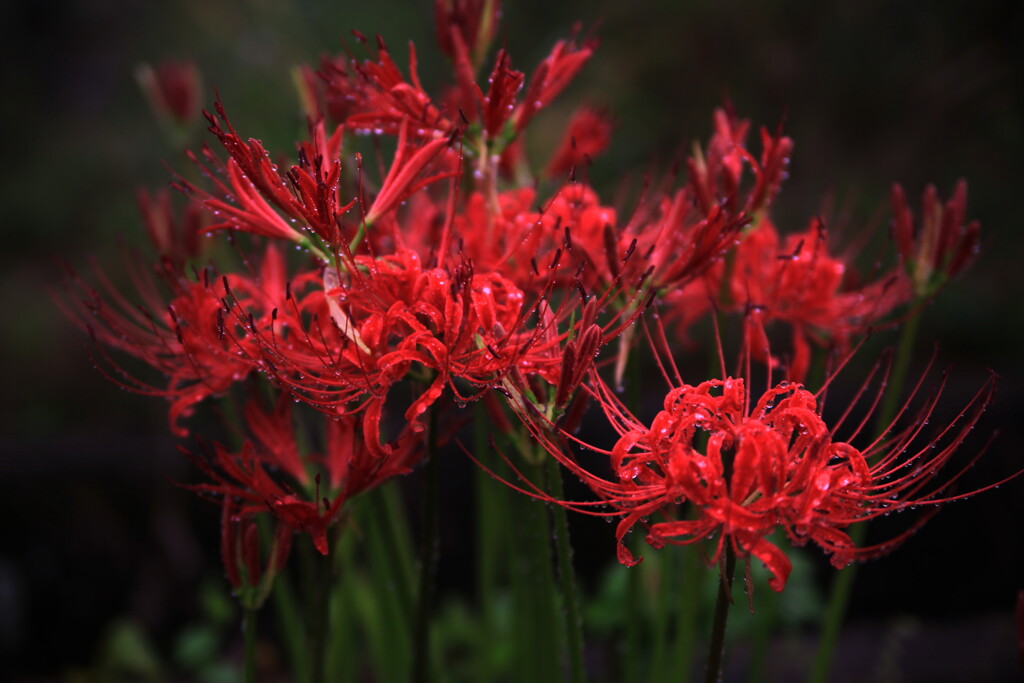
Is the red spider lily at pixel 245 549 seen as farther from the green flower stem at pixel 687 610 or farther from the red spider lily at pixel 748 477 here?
the green flower stem at pixel 687 610

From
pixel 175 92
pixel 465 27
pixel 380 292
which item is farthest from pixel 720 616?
pixel 175 92

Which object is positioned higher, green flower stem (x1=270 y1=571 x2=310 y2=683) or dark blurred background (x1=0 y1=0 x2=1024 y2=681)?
dark blurred background (x1=0 y1=0 x2=1024 y2=681)

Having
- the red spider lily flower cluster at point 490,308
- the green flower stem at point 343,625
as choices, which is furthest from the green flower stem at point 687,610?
the green flower stem at point 343,625

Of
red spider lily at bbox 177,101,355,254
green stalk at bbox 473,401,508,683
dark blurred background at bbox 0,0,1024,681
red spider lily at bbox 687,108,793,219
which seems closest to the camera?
red spider lily at bbox 177,101,355,254

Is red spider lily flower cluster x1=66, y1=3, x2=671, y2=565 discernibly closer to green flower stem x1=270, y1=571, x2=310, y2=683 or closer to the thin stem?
the thin stem

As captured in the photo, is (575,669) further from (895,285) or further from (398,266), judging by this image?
(895,285)

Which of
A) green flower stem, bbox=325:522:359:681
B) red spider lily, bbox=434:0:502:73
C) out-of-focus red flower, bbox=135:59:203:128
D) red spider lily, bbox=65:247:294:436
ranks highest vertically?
out-of-focus red flower, bbox=135:59:203:128

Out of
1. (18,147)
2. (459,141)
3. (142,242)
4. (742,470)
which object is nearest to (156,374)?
(142,242)

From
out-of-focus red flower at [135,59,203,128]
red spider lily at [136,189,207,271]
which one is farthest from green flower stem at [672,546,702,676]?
out-of-focus red flower at [135,59,203,128]
